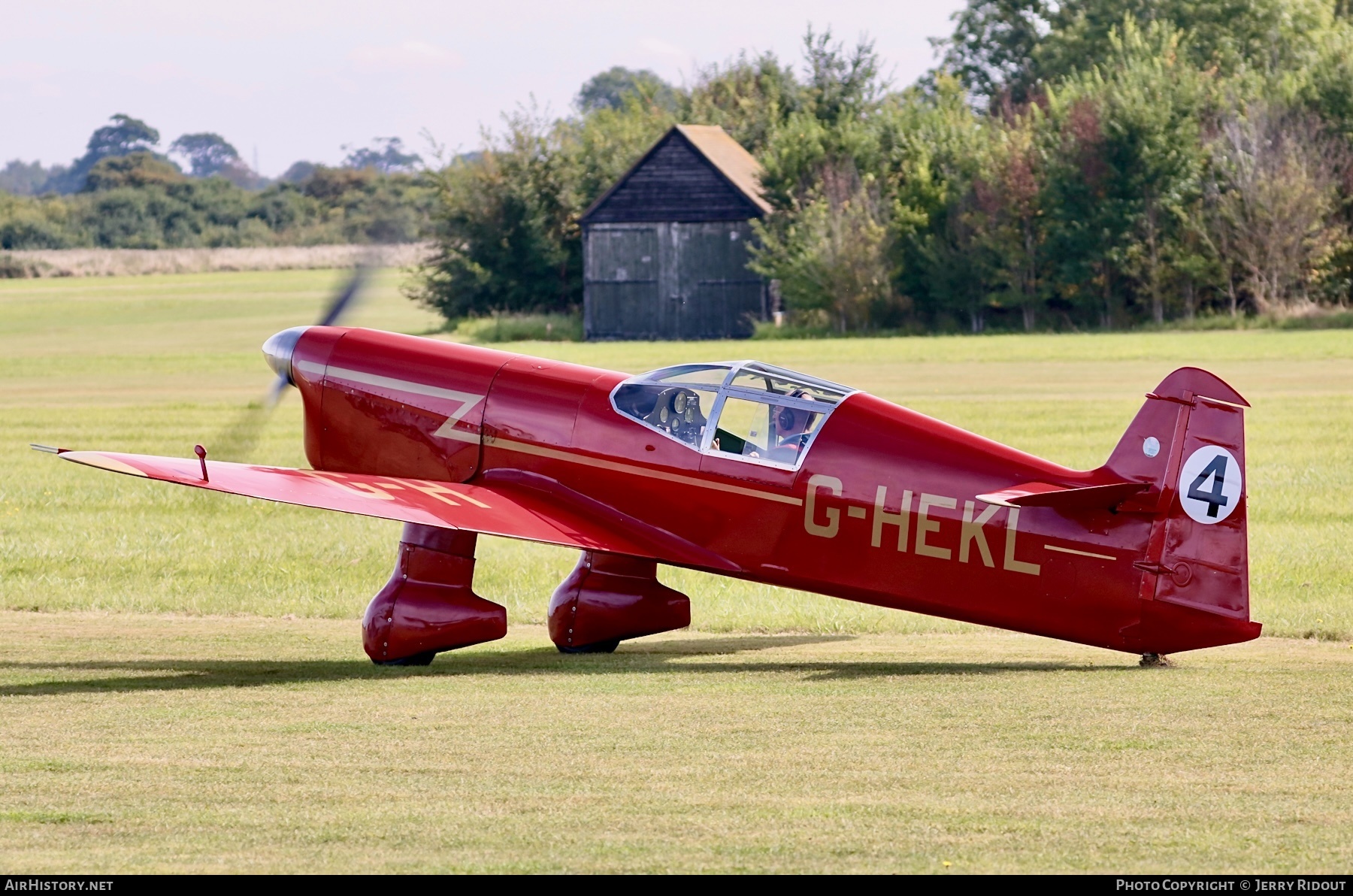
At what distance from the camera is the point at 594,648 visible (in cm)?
1122

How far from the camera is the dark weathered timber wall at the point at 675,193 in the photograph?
2179 inches

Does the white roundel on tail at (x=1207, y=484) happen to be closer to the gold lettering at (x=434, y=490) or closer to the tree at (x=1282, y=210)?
the gold lettering at (x=434, y=490)

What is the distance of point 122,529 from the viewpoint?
18.0 m

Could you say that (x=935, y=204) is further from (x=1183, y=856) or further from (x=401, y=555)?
(x=1183, y=856)

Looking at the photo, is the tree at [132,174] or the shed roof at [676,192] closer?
the shed roof at [676,192]

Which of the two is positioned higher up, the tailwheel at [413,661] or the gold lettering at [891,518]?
the gold lettering at [891,518]

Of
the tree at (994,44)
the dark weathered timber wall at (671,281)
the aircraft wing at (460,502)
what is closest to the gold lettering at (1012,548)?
the aircraft wing at (460,502)

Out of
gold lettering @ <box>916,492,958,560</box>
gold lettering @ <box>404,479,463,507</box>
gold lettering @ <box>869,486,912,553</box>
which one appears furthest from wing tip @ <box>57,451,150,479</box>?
gold lettering @ <box>916,492,958,560</box>

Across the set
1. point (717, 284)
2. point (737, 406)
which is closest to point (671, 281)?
point (717, 284)

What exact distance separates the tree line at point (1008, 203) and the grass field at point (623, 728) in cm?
3343

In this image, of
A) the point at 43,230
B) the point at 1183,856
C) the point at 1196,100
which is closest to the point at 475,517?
the point at 1183,856

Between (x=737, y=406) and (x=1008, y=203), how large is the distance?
45.2 meters

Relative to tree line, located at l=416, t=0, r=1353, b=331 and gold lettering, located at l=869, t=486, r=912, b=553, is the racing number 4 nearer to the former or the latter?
gold lettering, located at l=869, t=486, r=912, b=553

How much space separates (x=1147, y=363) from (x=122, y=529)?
25156 millimetres
